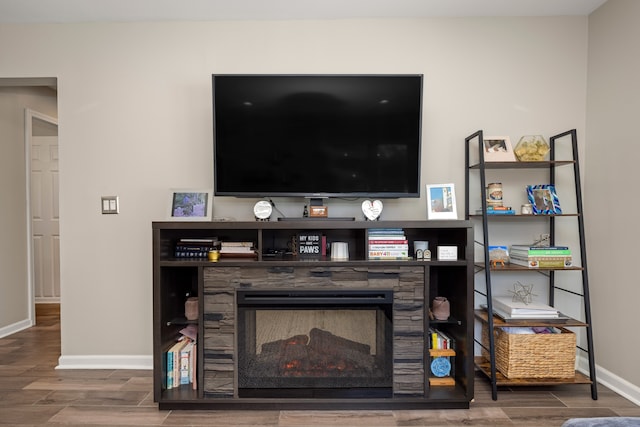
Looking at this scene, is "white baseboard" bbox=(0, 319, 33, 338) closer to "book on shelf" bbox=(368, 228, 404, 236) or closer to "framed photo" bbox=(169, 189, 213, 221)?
"framed photo" bbox=(169, 189, 213, 221)

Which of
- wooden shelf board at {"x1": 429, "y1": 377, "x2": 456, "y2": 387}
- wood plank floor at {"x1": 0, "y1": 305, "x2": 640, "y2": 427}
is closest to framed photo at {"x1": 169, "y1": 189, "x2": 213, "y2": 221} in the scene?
wood plank floor at {"x1": 0, "y1": 305, "x2": 640, "y2": 427}

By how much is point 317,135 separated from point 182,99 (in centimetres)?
101

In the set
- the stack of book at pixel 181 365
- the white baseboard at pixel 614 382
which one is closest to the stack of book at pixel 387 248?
the stack of book at pixel 181 365

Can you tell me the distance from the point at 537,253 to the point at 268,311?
1644 mm

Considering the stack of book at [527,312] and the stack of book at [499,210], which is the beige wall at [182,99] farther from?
the stack of book at [527,312]

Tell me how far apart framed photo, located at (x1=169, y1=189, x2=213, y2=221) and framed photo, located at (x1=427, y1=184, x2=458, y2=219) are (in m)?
1.39

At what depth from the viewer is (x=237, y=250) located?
7.06ft

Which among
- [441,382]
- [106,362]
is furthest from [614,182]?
[106,362]

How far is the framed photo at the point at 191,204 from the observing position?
90.9 inches

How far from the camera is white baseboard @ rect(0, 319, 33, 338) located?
3.17 meters

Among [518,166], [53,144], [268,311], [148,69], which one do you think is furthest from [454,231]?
[53,144]

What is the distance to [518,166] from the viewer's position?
94.4 inches

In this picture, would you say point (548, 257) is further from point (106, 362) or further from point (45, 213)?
point (45, 213)

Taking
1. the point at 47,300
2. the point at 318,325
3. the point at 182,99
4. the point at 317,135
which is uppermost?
the point at 182,99
